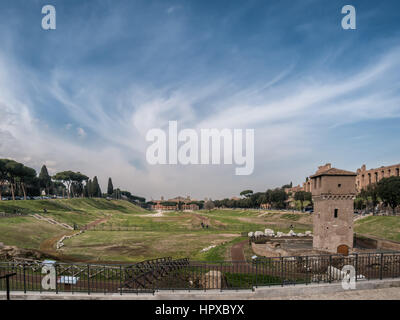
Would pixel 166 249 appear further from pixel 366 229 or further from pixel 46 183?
pixel 46 183

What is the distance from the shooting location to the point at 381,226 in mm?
47000

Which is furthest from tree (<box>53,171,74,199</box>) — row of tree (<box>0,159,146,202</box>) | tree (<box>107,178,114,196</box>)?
tree (<box>107,178,114,196</box>)

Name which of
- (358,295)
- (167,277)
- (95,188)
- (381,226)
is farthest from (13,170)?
(381,226)

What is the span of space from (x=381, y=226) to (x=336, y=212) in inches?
1142

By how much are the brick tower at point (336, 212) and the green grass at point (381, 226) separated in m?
20.0

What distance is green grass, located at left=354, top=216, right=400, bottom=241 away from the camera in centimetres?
4228

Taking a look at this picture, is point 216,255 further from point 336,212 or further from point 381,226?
point 381,226

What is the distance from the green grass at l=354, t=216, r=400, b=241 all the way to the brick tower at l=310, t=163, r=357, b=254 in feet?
65.5

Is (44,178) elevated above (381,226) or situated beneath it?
elevated above

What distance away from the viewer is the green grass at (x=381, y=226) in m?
42.3

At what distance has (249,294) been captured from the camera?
427 inches

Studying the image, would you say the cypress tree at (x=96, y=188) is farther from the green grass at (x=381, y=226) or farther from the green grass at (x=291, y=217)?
the green grass at (x=381, y=226)
